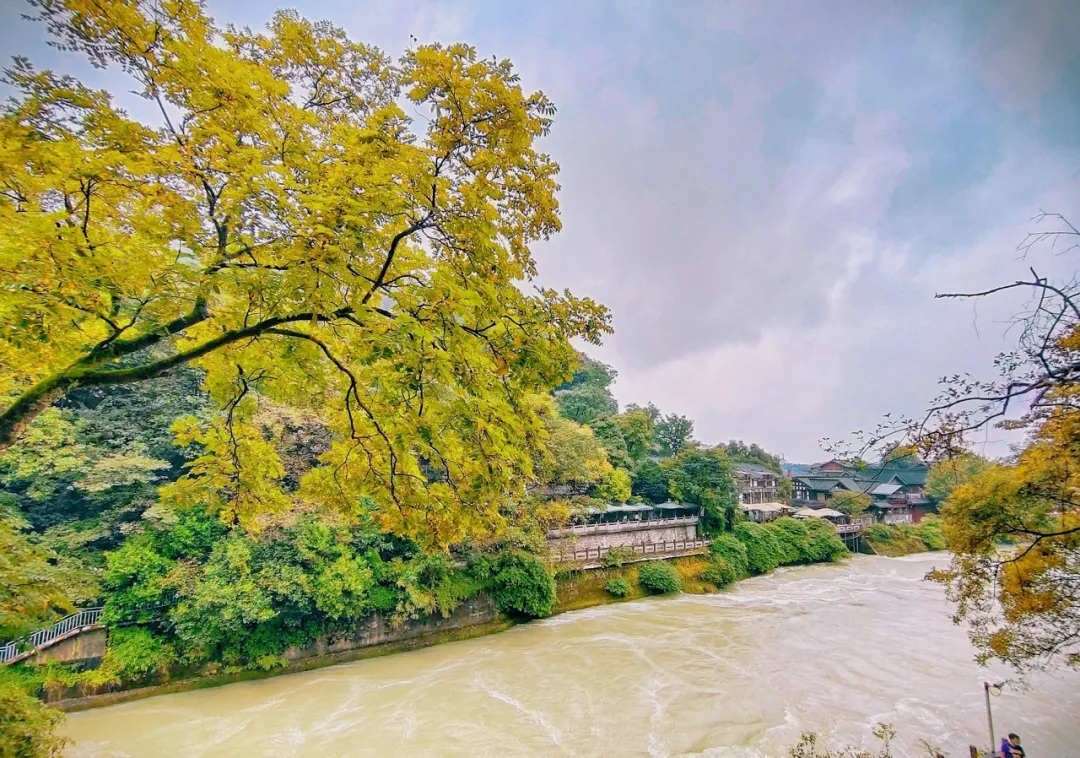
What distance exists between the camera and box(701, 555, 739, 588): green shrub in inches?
800

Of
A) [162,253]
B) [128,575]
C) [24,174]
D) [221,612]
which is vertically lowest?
[221,612]

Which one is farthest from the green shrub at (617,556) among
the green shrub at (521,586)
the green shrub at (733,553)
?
the green shrub at (733,553)

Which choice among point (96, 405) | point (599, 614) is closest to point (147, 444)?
point (96, 405)

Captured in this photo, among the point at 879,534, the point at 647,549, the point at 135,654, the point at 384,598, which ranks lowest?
the point at 879,534

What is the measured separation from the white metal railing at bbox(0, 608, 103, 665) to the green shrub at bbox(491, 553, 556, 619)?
933 centimetres

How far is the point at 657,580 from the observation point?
61.8 feet

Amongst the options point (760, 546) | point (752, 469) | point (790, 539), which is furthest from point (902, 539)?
point (760, 546)

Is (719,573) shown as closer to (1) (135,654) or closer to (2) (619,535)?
(2) (619,535)

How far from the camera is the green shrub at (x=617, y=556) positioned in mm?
18172

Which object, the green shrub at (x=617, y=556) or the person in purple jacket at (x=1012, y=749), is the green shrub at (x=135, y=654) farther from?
the person in purple jacket at (x=1012, y=749)

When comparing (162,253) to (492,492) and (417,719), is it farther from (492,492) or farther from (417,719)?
(417,719)

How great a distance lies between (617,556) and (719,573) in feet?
18.1

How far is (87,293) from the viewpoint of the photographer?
243 cm

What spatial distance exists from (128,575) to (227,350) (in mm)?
10362
